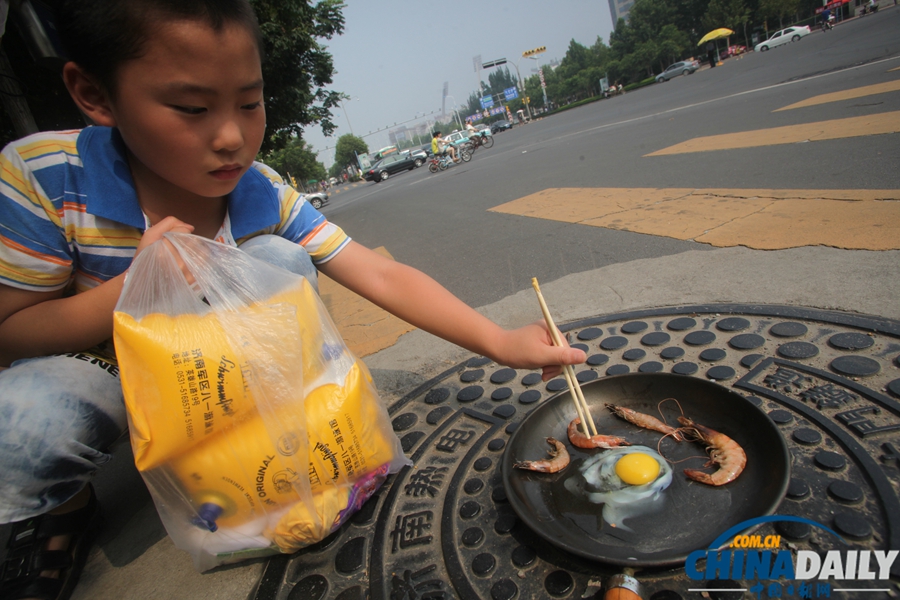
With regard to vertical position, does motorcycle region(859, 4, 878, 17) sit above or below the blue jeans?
above

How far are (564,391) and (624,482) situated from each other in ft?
1.20

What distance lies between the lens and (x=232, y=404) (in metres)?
1.20

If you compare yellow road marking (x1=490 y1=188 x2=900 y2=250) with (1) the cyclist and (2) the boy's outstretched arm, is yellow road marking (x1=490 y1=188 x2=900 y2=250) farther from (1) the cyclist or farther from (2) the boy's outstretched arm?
(1) the cyclist

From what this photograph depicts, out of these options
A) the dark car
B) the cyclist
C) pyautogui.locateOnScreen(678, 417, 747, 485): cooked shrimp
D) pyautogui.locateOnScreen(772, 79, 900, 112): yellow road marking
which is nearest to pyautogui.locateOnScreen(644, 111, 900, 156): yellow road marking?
pyautogui.locateOnScreen(772, 79, 900, 112): yellow road marking

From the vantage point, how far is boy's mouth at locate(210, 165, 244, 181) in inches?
52.2

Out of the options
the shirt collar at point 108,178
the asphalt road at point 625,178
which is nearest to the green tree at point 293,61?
the asphalt road at point 625,178

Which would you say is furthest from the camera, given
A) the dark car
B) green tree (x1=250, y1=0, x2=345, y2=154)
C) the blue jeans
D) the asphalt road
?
the dark car

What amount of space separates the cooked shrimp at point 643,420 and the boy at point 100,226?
10.6 inches

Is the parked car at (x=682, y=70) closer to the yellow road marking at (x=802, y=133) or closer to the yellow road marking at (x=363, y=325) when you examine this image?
the yellow road marking at (x=802, y=133)

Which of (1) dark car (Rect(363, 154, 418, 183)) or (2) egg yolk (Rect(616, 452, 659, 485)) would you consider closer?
(2) egg yolk (Rect(616, 452, 659, 485))

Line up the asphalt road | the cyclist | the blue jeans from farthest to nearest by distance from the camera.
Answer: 1. the cyclist
2. the asphalt road
3. the blue jeans

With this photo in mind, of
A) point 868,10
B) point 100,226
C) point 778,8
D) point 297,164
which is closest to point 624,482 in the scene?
point 100,226

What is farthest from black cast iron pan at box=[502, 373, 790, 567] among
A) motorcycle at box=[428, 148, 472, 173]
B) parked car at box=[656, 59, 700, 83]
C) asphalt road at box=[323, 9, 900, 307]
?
parked car at box=[656, 59, 700, 83]

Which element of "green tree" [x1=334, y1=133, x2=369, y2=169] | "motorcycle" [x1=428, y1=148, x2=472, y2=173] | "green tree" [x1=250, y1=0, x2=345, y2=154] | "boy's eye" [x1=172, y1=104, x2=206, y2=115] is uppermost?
"green tree" [x1=334, y1=133, x2=369, y2=169]
